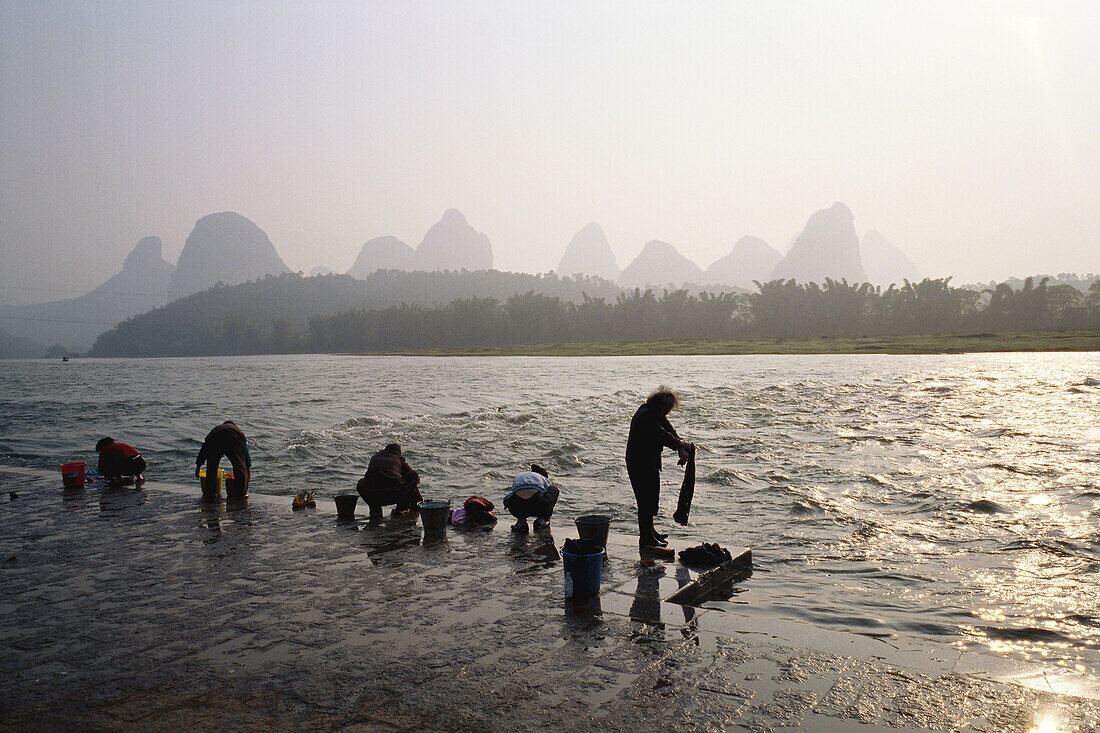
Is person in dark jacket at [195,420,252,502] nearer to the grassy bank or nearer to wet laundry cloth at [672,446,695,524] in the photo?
wet laundry cloth at [672,446,695,524]

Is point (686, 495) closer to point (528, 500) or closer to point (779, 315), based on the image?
point (528, 500)

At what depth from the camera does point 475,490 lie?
17438 millimetres

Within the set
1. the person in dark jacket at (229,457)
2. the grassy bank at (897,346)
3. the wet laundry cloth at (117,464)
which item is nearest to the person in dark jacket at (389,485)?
the person in dark jacket at (229,457)

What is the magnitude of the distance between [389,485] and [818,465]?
11982 mm

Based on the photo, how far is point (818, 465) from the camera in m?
19.0

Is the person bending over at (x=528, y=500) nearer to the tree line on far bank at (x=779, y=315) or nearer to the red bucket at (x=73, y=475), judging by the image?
the red bucket at (x=73, y=475)

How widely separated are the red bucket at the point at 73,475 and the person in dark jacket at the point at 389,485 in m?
7.77

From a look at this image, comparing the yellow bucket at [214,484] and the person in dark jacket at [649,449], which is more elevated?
the person in dark jacket at [649,449]

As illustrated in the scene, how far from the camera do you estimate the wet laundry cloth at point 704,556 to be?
874 centimetres

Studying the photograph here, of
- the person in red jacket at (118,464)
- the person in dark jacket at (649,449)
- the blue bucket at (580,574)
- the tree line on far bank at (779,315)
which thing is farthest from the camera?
the tree line on far bank at (779,315)

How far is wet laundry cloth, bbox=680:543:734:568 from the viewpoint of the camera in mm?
8742

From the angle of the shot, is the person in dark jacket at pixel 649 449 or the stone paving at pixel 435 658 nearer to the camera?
the stone paving at pixel 435 658

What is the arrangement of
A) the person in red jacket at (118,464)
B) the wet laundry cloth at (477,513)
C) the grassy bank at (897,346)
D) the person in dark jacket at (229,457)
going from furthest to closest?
the grassy bank at (897,346)
the person in red jacket at (118,464)
the person in dark jacket at (229,457)
the wet laundry cloth at (477,513)

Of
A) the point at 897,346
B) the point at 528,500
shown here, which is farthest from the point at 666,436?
the point at 897,346
